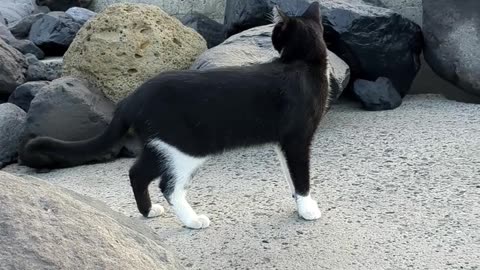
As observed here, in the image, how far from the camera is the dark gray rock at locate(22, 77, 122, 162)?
4695 mm

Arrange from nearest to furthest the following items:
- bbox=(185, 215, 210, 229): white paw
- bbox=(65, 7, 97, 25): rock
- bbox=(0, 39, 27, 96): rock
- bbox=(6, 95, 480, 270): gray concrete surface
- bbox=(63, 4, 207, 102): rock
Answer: bbox=(6, 95, 480, 270): gray concrete surface, bbox=(185, 215, 210, 229): white paw, bbox=(63, 4, 207, 102): rock, bbox=(0, 39, 27, 96): rock, bbox=(65, 7, 97, 25): rock

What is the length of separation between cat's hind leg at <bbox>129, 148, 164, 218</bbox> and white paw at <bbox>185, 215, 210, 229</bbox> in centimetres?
26

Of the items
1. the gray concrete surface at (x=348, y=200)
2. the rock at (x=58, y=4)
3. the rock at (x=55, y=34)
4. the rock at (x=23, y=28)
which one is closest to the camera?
the gray concrete surface at (x=348, y=200)

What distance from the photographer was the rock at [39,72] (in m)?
6.00

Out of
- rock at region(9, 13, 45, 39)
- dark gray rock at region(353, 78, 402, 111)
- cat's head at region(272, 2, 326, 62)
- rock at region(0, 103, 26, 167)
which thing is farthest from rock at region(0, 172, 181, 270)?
rock at region(9, 13, 45, 39)

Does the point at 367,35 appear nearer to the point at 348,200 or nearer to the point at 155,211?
the point at 348,200

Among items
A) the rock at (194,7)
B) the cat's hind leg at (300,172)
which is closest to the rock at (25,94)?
the rock at (194,7)

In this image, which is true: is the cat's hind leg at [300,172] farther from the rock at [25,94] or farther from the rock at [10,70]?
the rock at [10,70]

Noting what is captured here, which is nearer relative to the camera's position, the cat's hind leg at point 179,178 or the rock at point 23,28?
the cat's hind leg at point 179,178

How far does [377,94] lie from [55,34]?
3.33 m

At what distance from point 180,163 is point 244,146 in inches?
13.6

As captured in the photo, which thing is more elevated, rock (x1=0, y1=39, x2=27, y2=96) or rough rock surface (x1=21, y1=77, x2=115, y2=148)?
rough rock surface (x1=21, y1=77, x2=115, y2=148)

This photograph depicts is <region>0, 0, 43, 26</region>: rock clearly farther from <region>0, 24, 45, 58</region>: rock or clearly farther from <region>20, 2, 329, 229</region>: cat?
<region>20, 2, 329, 229</region>: cat

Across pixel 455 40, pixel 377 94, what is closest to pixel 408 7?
pixel 455 40
